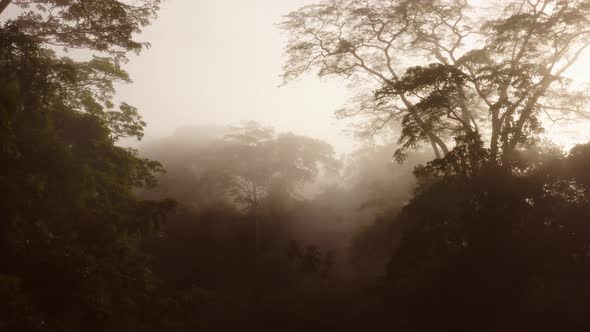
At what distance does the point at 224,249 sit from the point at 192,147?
46.4 feet

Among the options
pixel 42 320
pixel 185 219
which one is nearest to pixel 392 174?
pixel 185 219

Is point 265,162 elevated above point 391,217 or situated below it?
above

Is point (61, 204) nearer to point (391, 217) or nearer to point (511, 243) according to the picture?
point (511, 243)

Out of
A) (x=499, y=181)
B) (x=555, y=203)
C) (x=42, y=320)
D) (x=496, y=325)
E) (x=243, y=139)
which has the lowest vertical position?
(x=496, y=325)

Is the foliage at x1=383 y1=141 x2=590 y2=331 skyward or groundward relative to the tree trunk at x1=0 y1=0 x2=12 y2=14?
groundward

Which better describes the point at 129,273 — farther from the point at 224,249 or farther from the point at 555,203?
the point at 224,249

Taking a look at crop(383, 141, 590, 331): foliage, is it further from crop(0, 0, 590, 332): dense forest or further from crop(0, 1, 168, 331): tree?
crop(0, 1, 168, 331): tree

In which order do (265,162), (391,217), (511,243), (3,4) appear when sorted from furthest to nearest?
(265,162) → (391,217) → (511,243) → (3,4)

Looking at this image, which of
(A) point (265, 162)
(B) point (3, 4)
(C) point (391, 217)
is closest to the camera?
(B) point (3, 4)

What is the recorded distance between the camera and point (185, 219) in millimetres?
26625

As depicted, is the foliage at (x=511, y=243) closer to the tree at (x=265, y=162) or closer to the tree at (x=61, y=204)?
the tree at (x=61, y=204)

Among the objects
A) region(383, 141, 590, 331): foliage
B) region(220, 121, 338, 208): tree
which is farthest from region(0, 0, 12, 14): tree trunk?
region(220, 121, 338, 208): tree

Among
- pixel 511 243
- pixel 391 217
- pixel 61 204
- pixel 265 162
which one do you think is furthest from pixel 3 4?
pixel 265 162

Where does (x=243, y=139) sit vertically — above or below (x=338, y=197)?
above
